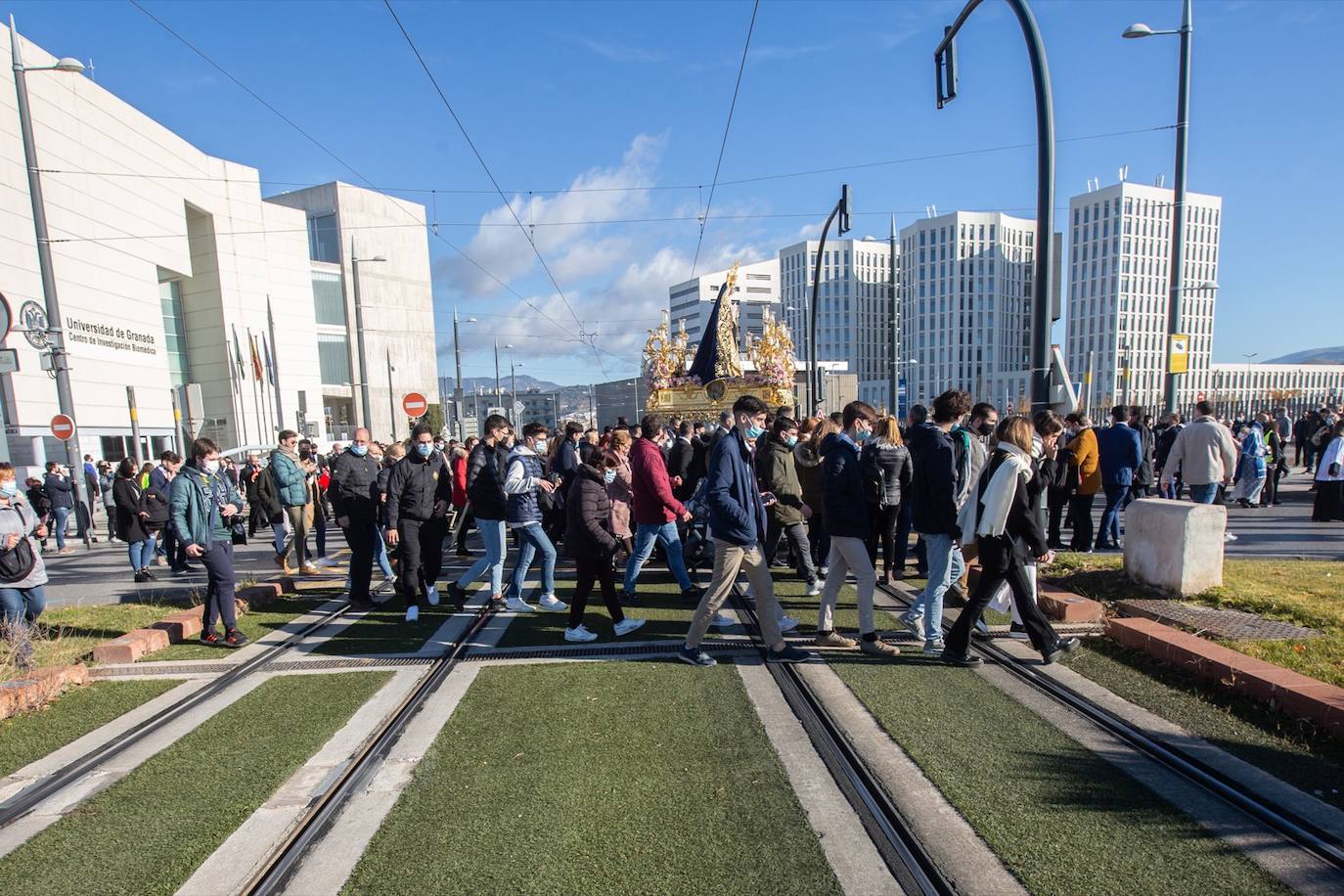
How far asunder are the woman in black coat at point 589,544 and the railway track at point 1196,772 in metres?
3.22

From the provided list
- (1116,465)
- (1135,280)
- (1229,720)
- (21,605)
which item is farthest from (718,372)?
(1135,280)

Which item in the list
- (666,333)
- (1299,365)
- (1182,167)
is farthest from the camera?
(1299,365)

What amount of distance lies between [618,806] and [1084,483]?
7886 millimetres

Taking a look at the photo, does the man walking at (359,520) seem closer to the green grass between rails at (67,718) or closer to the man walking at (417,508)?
the man walking at (417,508)

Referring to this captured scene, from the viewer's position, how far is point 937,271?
11888 centimetres

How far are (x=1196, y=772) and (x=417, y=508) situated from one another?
22.5ft

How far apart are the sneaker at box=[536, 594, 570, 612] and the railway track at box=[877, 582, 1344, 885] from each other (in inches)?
167

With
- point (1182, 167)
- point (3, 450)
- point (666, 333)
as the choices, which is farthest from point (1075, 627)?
point (3, 450)

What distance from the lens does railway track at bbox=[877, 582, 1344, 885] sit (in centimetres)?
305

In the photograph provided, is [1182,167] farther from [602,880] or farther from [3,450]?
[3,450]

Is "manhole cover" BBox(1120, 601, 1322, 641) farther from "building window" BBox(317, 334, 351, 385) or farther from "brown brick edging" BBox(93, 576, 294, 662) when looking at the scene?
"building window" BBox(317, 334, 351, 385)

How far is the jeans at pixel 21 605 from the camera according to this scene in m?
5.84

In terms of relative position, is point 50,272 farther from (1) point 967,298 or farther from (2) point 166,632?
(1) point 967,298

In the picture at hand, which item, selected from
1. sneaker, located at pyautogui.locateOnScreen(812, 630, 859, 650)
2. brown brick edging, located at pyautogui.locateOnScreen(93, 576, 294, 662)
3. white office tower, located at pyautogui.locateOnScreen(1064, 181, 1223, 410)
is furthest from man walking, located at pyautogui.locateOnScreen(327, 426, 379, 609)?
white office tower, located at pyautogui.locateOnScreen(1064, 181, 1223, 410)
